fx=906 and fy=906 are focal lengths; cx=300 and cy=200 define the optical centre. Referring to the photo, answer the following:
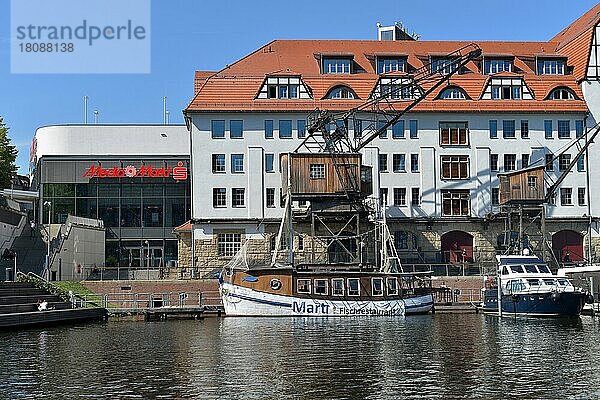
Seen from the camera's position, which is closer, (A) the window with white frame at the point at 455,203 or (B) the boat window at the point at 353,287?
(B) the boat window at the point at 353,287

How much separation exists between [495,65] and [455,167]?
34.3ft

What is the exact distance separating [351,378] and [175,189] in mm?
63905

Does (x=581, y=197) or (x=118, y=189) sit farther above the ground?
(x=118, y=189)

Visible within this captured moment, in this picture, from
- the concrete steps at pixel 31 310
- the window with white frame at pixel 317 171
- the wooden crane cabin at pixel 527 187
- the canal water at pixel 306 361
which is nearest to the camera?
the canal water at pixel 306 361

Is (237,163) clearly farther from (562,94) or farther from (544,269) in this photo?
(562,94)

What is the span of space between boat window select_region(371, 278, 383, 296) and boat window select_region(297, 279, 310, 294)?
4.17m

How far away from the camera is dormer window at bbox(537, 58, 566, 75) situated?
77375 mm

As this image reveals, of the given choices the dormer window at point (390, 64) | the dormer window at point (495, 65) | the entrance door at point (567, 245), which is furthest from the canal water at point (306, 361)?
the dormer window at point (495, 65)

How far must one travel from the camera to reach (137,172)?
8900 centimetres

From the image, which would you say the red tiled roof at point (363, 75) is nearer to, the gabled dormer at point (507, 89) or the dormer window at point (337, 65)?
the gabled dormer at point (507, 89)

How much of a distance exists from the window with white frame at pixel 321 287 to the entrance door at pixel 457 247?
56.4ft

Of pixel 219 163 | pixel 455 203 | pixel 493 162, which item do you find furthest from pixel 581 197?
pixel 219 163

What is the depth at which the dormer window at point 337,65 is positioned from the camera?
76312mm

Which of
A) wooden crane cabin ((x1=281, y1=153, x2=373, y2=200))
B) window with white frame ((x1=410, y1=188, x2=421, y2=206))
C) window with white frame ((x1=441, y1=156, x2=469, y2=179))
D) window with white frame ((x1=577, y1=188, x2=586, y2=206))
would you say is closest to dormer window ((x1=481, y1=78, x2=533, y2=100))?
window with white frame ((x1=441, y1=156, x2=469, y2=179))
